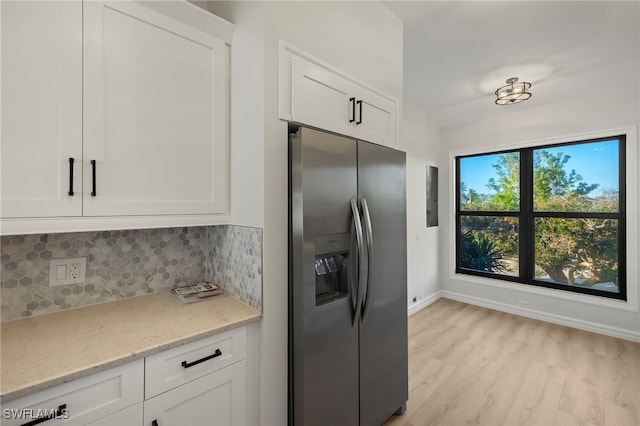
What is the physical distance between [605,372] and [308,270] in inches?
115

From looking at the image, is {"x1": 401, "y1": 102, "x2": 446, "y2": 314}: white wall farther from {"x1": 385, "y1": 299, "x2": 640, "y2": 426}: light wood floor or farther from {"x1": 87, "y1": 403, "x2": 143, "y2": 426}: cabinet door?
{"x1": 87, "y1": 403, "x2": 143, "y2": 426}: cabinet door

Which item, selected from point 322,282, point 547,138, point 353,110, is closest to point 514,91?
point 547,138

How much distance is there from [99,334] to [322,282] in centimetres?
99

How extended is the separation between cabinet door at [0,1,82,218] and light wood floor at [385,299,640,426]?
2.25 m

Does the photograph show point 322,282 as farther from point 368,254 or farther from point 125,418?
point 125,418

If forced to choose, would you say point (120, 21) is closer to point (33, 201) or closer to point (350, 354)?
point (33, 201)

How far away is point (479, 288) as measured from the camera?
4121 mm

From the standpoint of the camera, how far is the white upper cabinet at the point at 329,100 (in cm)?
143

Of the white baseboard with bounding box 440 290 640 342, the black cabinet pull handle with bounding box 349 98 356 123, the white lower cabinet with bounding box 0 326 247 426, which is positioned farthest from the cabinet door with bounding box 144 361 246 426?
the white baseboard with bounding box 440 290 640 342

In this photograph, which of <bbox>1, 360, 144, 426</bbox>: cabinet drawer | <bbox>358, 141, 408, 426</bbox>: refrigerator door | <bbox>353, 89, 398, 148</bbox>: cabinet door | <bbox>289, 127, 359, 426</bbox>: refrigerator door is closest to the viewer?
<bbox>1, 360, 144, 426</bbox>: cabinet drawer

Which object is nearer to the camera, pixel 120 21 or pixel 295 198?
pixel 120 21

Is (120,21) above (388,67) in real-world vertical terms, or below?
below

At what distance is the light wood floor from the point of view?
198cm

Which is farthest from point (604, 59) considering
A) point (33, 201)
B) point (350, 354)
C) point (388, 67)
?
point (33, 201)
